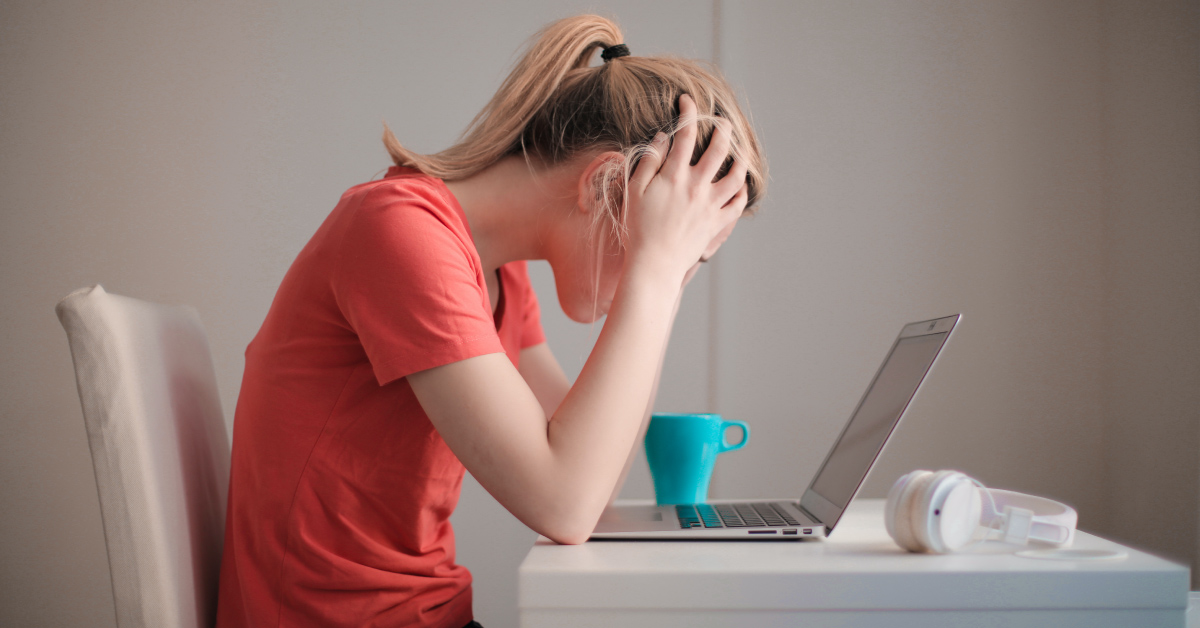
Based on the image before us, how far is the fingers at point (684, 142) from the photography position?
0.75 metres

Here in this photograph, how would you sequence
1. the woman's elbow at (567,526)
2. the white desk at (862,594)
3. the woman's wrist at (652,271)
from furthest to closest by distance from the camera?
the woman's wrist at (652,271) → the woman's elbow at (567,526) → the white desk at (862,594)

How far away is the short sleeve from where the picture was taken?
1.99 feet

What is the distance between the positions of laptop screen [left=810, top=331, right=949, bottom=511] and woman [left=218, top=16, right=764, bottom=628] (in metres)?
0.19

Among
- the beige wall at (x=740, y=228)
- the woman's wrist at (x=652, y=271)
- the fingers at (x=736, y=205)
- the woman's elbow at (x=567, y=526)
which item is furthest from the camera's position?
the beige wall at (x=740, y=228)

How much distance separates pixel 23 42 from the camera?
5.03ft

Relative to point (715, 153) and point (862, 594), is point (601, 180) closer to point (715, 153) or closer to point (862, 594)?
point (715, 153)

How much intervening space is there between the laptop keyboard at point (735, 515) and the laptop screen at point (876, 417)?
0.05 m

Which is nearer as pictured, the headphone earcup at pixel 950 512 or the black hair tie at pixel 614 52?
the headphone earcup at pixel 950 512

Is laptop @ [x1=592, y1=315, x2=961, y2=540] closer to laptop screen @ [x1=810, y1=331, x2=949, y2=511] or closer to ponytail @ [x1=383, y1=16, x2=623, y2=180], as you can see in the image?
laptop screen @ [x1=810, y1=331, x2=949, y2=511]

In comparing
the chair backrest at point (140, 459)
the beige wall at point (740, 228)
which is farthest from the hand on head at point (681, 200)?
the beige wall at point (740, 228)

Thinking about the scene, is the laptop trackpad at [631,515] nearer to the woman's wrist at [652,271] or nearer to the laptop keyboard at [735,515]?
the laptop keyboard at [735,515]

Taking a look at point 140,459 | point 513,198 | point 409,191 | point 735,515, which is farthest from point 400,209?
point 735,515

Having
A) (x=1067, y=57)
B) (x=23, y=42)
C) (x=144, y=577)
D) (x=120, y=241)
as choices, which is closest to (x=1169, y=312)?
(x=1067, y=57)

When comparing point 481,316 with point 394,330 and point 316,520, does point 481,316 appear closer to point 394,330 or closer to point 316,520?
point 394,330
